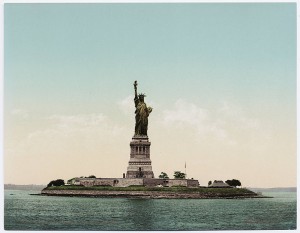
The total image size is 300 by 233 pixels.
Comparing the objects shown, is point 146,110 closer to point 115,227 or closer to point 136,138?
point 136,138

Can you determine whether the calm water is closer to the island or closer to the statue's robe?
the island

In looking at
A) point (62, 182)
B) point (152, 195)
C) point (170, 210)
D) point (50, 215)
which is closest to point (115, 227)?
point (50, 215)

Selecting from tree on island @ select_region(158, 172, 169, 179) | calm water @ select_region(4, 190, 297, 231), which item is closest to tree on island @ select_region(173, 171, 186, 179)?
tree on island @ select_region(158, 172, 169, 179)

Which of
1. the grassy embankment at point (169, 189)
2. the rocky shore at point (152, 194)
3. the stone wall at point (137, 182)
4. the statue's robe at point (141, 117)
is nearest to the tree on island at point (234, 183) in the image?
the grassy embankment at point (169, 189)

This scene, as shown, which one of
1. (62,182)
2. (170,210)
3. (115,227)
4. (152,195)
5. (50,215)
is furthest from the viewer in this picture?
(62,182)

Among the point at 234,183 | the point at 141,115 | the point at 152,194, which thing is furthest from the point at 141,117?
the point at 234,183

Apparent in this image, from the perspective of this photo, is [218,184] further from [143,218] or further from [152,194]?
[143,218]
